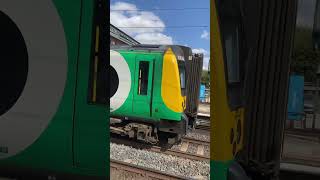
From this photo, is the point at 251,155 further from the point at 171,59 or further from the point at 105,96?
the point at 171,59

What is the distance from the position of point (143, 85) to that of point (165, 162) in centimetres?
263

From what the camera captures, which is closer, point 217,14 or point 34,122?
point 217,14

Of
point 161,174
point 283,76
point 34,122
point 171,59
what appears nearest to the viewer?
point 283,76

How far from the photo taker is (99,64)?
97.0 inches

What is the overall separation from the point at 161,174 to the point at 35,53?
393 centimetres

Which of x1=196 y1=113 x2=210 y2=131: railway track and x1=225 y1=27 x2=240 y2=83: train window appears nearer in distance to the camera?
x1=225 y1=27 x2=240 y2=83: train window

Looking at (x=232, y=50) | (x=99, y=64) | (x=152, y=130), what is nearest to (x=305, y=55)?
(x=232, y=50)

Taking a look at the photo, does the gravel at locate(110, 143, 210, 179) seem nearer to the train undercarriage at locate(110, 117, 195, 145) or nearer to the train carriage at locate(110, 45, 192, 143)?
the train undercarriage at locate(110, 117, 195, 145)

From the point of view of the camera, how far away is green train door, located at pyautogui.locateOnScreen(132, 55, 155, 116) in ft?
31.0

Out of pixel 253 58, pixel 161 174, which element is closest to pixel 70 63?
pixel 253 58

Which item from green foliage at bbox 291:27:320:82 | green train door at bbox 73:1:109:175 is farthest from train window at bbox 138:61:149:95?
green train door at bbox 73:1:109:175

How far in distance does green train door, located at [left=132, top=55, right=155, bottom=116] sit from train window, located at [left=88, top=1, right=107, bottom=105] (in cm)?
692

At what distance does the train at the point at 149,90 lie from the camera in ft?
30.9

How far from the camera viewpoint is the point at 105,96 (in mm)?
2490
